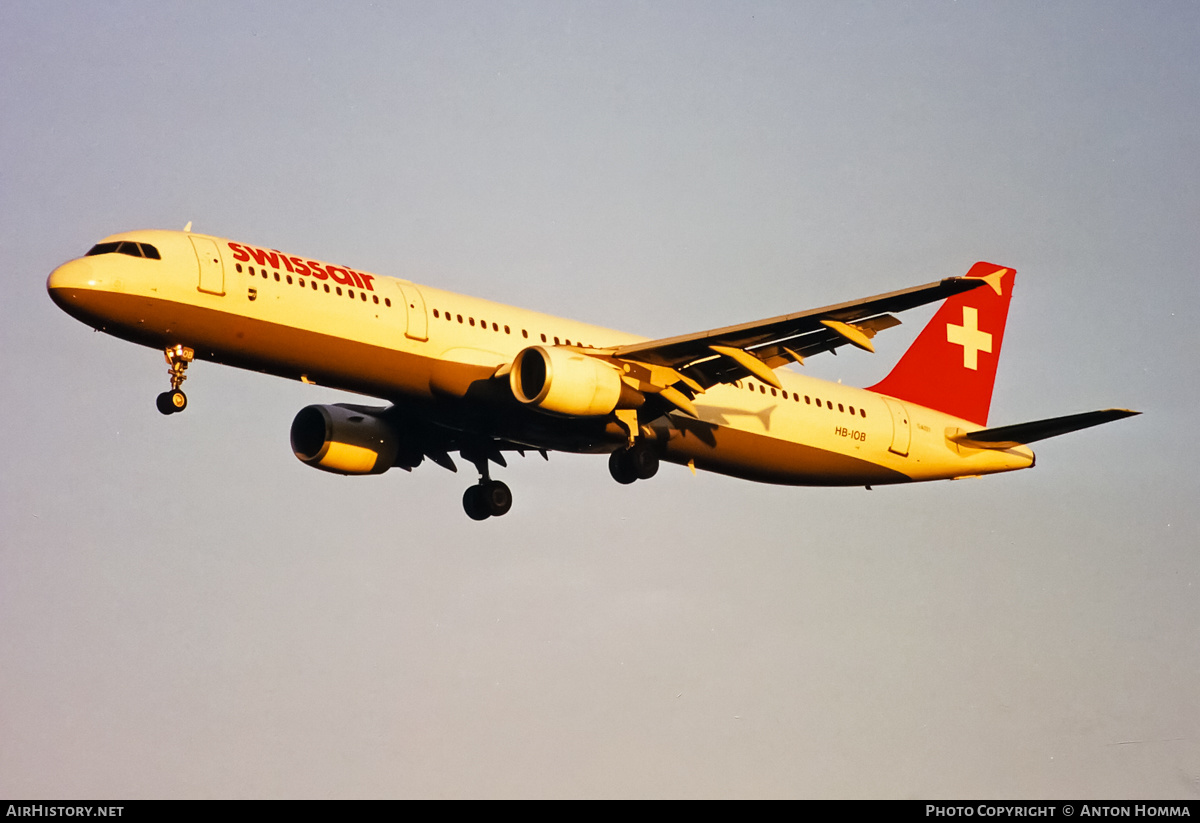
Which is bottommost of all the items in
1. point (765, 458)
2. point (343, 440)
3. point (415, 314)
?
point (343, 440)

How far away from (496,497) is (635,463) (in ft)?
18.3

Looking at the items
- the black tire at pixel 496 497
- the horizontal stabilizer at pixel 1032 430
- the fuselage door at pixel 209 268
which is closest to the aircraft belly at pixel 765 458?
the horizontal stabilizer at pixel 1032 430

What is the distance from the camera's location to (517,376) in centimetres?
3606

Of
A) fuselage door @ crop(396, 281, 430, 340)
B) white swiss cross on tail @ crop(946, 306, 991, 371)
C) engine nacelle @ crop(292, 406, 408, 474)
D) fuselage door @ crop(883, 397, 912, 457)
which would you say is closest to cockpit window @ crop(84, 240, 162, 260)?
fuselage door @ crop(396, 281, 430, 340)

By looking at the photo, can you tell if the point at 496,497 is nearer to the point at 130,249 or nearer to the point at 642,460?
the point at 642,460

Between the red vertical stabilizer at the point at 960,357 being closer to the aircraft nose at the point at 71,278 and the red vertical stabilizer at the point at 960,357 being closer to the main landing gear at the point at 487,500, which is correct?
the main landing gear at the point at 487,500

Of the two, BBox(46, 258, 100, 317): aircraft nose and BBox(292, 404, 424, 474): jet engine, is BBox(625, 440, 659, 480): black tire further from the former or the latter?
BBox(46, 258, 100, 317): aircraft nose

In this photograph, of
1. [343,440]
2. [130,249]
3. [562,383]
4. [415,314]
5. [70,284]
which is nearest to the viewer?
[70,284]

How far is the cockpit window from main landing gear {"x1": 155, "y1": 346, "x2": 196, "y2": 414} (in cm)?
213

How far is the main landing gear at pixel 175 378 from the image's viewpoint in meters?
34.1

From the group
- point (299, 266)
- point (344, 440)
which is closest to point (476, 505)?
point (344, 440)

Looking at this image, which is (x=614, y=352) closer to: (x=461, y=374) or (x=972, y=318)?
(x=461, y=374)

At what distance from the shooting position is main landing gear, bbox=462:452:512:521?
43.0 m
